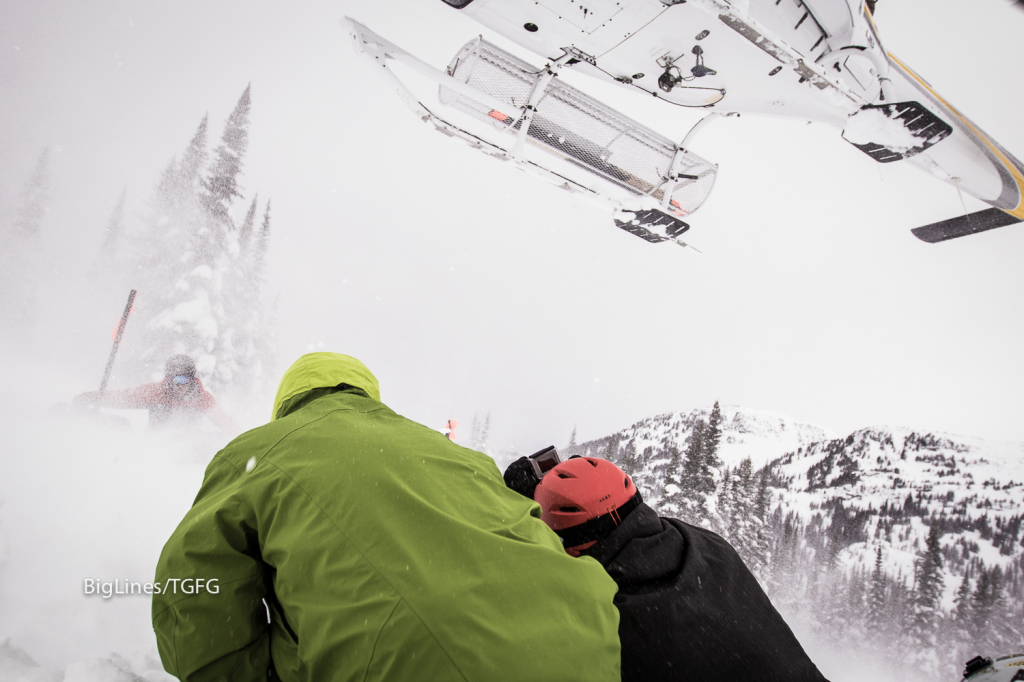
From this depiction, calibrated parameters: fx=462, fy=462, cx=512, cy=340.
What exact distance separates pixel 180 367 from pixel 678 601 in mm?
12388

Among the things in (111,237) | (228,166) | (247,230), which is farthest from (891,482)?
(111,237)

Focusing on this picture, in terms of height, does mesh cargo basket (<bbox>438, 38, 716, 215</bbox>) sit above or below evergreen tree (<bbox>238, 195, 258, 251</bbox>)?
above

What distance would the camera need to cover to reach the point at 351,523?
865mm

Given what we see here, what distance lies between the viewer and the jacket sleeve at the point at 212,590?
98 centimetres

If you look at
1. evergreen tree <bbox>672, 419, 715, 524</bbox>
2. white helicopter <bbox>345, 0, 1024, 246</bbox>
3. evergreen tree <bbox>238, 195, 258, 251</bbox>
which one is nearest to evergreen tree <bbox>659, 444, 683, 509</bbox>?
evergreen tree <bbox>672, 419, 715, 524</bbox>

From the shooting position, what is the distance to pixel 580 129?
559 cm

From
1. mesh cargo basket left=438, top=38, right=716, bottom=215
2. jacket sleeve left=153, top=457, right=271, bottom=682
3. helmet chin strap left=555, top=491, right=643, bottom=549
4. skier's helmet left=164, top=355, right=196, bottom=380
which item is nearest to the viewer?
jacket sleeve left=153, top=457, right=271, bottom=682

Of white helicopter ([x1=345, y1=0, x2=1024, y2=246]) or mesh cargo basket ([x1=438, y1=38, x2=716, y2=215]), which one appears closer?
white helicopter ([x1=345, y1=0, x2=1024, y2=246])

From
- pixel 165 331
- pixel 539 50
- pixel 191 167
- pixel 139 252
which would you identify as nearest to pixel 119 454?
pixel 165 331

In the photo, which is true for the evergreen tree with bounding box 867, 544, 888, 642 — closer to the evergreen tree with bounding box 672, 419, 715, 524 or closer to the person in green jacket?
the evergreen tree with bounding box 672, 419, 715, 524

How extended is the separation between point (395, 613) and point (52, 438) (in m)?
10.9

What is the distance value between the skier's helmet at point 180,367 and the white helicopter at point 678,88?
9.18 metres

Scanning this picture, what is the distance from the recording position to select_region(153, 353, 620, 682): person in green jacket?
78 cm

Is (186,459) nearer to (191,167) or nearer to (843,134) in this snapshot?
(191,167)
